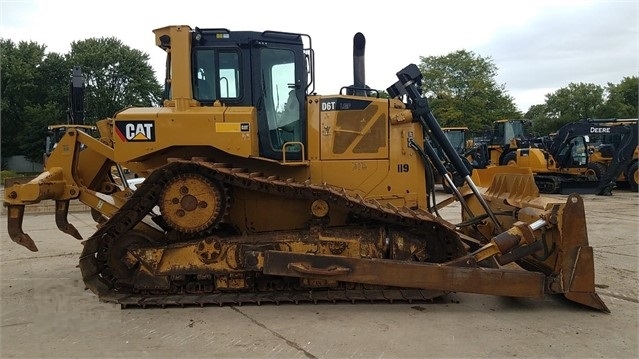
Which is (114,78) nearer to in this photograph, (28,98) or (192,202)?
(28,98)

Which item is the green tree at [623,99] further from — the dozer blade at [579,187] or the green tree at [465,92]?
the dozer blade at [579,187]

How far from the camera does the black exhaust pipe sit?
21.5ft

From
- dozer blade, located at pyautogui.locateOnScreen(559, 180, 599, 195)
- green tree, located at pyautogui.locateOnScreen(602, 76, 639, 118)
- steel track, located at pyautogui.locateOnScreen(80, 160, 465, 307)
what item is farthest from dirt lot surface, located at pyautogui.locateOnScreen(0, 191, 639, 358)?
green tree, located at pyautogui.locateOnScreen(602, 76, 639, 118)

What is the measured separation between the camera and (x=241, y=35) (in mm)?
5570

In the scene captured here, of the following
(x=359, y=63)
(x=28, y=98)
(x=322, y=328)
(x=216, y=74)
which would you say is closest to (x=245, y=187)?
(x=216, y=74)

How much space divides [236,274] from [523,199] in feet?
11.7

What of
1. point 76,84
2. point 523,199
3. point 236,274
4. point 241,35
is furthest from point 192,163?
point 76,84

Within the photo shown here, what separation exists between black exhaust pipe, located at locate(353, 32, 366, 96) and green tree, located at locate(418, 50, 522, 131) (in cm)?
3259

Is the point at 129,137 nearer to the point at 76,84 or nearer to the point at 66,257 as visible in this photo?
the point at 66,257

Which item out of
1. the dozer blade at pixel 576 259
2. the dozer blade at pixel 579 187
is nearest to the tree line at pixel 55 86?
the dozer blade at pixel 579 187

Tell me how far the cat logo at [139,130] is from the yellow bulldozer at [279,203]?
0.01 metres

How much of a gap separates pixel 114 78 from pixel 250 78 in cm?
3901

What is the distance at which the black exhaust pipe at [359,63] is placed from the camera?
656 cm

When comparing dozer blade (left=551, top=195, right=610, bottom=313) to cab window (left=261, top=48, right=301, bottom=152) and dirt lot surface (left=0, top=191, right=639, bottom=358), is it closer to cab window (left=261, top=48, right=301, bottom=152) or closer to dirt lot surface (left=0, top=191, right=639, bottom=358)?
dirt lot surface (left=0, top=191, right=639, bottom=358)
